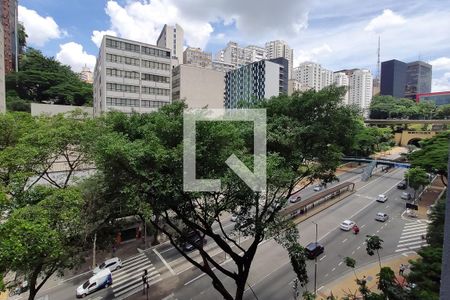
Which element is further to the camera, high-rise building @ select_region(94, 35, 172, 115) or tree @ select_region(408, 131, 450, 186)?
high-rise building @ select_region(94, 35, 172, 115)

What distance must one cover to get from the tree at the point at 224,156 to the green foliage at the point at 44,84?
4498 cm

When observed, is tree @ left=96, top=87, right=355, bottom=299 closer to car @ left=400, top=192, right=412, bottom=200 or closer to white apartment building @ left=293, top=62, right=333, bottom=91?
car @ left=400, top=192, right=412, bottom=200

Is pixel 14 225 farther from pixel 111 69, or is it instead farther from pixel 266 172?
pixel 111 69

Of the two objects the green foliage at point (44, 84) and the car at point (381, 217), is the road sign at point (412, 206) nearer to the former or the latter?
the car at point (381, 217)

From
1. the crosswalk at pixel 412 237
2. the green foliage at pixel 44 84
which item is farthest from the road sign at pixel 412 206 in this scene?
the green foliage at pixel 44 84

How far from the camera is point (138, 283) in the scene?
1739 centimetres

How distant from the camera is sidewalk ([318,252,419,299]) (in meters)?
15.9

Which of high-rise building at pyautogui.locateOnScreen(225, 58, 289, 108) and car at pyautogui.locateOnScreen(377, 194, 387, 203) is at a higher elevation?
high-rise building at pyautogui.locateOnScreen(225, 58, 289, 108)

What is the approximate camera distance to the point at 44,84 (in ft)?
162

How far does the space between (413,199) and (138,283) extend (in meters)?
31.3

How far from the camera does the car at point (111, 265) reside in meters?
18.3

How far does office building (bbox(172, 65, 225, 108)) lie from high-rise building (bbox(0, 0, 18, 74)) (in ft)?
113

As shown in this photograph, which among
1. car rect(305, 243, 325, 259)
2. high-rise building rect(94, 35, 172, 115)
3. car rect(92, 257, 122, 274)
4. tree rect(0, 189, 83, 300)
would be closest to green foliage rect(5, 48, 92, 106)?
high-rise building rect(94, 35, 172, 115)

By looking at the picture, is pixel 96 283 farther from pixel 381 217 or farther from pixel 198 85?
pixel 198 85
